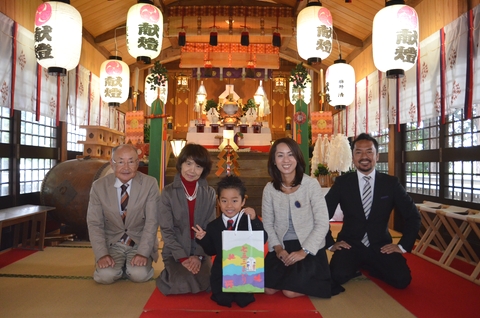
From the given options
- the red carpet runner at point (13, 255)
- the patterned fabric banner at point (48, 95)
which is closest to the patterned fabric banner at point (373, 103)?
the patterned fabric banner at point (48, 95)

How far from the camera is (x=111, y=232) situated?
115 inches

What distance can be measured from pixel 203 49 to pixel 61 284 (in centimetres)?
788

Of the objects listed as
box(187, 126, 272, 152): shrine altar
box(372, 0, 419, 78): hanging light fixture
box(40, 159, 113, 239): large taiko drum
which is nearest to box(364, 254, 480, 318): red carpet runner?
box(372, 0, 419, 78): hanging light fixture

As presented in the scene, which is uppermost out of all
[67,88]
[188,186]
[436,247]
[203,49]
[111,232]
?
[203,49]

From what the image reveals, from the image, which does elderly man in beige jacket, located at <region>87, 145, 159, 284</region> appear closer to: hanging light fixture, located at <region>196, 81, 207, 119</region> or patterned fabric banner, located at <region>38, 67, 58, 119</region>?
patterned fabric banner, located at <region>38, 67, 58, 119</region>

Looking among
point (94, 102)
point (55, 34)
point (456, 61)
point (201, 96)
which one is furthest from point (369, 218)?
point (201, 96)

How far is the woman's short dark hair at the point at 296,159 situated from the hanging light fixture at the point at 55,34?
305 centimetres

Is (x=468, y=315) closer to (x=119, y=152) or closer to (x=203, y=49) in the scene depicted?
(x=119, y=152)

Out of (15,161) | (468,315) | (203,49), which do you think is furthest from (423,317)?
(203,49)

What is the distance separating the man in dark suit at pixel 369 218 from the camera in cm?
282

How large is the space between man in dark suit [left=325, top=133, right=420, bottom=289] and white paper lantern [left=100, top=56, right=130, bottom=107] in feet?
16.1

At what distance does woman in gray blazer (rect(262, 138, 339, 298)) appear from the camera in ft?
8.11

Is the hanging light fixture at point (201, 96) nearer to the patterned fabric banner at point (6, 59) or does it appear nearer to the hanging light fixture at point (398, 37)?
the patterned fabric banner at point (6, 59)

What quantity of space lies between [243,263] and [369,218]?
4.18 feet
